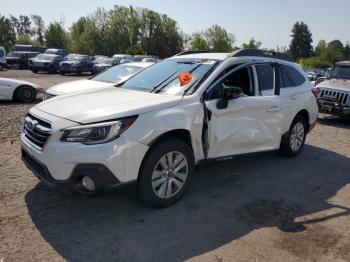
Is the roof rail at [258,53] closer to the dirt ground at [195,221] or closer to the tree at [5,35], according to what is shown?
the dirt ground at [195,221]

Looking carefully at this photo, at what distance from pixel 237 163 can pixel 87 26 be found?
7178 cm

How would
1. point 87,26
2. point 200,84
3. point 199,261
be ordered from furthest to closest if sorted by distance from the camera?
1. point 87,26
2. point 200,84
3. point 199,261

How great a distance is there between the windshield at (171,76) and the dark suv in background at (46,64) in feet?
83.2

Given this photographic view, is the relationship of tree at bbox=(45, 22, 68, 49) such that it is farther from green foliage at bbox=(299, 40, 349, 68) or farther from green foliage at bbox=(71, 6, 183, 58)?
green foliage at bbox=(299, 40, 349, 68)

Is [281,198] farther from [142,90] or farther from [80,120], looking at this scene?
[80,120]

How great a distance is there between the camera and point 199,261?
322 cm

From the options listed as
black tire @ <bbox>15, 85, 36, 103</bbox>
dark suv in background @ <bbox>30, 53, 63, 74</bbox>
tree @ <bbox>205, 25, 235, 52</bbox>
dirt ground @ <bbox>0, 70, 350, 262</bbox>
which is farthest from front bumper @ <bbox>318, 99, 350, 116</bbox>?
tree @ <bbox>205, 25, 235, 52</bbox>

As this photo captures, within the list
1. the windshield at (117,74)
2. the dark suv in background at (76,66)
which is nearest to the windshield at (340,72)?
the windshield at (117,74)

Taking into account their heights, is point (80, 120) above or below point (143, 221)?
above

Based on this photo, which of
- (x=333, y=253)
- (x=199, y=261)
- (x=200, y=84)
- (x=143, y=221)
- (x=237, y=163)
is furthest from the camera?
(x=237, y=163)

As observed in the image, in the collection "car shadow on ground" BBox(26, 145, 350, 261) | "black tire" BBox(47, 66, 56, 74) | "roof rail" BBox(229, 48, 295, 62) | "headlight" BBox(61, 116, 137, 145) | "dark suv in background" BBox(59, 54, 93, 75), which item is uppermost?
"roof rail" BBox(229, 48, 295, 62)

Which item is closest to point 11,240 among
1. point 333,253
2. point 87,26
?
point 333,253

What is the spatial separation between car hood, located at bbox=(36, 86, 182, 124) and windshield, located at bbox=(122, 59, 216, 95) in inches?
9.8

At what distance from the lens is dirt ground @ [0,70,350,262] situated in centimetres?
333
